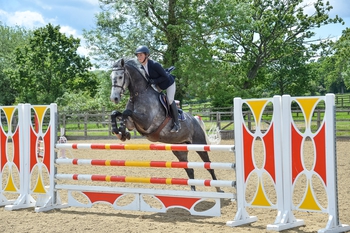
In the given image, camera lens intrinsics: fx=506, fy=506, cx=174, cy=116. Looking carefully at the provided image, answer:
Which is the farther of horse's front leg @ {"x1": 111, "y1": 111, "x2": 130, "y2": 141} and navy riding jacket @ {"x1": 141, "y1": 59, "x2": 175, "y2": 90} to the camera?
navy riding jacket @ {"x1": 141, "y1": 59, "x2": 175, "y2": 90}

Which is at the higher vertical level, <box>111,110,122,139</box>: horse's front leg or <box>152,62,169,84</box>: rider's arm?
<box>152,62,169,84</box>: rider's arm

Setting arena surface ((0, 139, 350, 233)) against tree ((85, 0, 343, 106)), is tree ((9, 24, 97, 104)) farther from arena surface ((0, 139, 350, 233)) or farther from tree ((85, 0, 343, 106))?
arena surface ((0, 139, 350, 233))

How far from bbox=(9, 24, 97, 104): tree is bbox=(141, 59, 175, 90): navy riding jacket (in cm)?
2717

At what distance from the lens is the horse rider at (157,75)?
6.00 m

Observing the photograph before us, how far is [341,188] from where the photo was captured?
666cm

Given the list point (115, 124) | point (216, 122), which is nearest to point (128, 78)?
point (115, 124)

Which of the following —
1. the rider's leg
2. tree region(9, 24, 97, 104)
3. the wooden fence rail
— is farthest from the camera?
tree region(9, 24, 97, 104)

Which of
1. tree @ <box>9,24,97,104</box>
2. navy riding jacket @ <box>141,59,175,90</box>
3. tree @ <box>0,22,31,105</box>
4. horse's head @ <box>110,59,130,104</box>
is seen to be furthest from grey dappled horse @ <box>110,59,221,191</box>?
tree @ <box>0,22,31,105</box>

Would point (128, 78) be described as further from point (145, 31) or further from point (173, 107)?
point (145, 31)

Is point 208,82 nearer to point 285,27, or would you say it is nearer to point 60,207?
point 285,27

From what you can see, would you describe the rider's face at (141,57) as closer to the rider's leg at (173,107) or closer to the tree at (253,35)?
the rider's leg at (173,107)

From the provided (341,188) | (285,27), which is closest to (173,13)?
(285,27)

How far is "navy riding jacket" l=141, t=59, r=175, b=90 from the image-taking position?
19.9 ft

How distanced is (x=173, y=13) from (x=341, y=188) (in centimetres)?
1785
